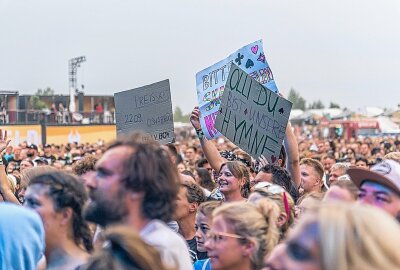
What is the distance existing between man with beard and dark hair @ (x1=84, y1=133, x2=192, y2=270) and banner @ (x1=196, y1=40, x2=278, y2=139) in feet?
16.1

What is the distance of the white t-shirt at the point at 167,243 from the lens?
3385mm

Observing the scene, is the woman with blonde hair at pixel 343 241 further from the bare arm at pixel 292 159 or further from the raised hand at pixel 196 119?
the raised hand at pixel 196 119

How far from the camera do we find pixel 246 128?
7.79 meters

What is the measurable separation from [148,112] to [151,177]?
5.04 m

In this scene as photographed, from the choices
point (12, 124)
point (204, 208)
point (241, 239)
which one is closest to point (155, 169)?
point (241, 239)

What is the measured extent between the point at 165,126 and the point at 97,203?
495 centimetres

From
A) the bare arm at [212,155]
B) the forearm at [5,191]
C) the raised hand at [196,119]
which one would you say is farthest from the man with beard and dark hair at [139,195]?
the raised hand at [196,119]

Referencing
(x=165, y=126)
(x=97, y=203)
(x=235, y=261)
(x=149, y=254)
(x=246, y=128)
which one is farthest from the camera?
(x=165, y=126)

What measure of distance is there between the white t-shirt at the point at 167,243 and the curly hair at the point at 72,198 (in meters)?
0.76

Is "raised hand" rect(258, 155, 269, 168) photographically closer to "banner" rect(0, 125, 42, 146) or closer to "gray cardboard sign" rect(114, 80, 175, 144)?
"gray cardboard sign" rect(114, 80, 175, 144)

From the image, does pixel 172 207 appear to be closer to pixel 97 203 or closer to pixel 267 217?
pixel 97 203

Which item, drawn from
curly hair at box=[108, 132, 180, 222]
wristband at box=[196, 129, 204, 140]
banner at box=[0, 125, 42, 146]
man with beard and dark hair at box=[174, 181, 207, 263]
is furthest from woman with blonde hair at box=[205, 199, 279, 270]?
banner at box=[0, 125, 42, 146]

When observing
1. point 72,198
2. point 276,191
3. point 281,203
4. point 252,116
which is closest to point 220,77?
point 252,116

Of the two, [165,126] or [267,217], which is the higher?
[165,126]
